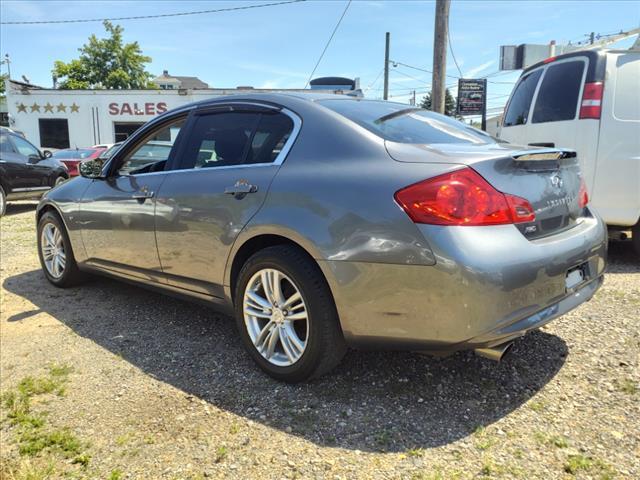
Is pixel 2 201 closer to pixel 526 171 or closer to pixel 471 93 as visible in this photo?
pixel 526 171

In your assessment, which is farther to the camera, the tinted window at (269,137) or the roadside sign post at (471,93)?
the roadside sign post at (471,93)

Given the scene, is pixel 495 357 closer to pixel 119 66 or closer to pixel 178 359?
pixel 178 359

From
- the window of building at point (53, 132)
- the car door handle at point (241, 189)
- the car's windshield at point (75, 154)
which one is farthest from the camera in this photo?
the window of building at point (53, 132)

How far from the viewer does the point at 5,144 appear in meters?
10.6

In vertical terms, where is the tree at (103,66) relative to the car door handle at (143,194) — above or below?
above

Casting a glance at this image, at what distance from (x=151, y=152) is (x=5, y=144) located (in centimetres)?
789

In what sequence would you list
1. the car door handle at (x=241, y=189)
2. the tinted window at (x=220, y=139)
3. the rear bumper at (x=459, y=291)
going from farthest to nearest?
the tinted window at (x=220, y=139) → the car door handle at (x=241, y=189) → the rear bumper at (x=459, y=291)

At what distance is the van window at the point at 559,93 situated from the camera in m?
5.02

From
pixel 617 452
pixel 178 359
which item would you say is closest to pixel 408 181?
pixel 617 452

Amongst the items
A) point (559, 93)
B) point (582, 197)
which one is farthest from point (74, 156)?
point (582, 197)

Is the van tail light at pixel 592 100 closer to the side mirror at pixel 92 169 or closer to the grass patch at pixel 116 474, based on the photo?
the side mirror at pixel 92 169

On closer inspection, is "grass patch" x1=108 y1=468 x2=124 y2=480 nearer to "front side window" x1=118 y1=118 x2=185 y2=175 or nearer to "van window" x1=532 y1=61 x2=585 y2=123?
"front side window" x1=118 y1=118 x2=185 y2=175

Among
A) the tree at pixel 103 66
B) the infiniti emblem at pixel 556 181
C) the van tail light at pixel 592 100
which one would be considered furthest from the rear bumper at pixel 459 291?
the tree at pixel 103 66

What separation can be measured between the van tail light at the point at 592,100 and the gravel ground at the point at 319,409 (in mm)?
2022
